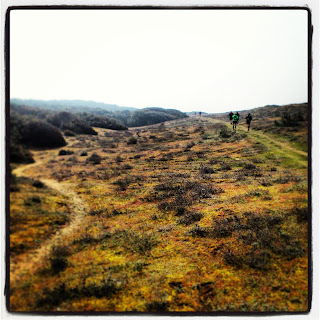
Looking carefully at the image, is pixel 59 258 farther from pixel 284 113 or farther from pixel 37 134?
pixel 284 113

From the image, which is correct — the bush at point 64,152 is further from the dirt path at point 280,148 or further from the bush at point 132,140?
the dirt path at point 280,148

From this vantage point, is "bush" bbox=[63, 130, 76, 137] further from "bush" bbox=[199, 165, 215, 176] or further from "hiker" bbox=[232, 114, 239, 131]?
"hiker" bbox=[232, 114, 239, 131]

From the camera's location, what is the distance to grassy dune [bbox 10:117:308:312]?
5320 millimetres

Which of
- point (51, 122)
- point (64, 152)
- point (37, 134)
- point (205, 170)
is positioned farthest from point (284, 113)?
point (37, 134)

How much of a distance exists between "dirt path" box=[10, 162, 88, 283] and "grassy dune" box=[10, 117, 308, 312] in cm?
3

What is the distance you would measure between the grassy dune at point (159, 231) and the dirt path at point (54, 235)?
3 centimetres

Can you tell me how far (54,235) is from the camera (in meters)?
6.00

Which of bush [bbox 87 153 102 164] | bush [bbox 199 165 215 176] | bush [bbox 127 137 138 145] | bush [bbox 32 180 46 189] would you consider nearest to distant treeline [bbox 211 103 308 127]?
bush [bbox 199 165 215 176]

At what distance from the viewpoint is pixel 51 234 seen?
19.6ft

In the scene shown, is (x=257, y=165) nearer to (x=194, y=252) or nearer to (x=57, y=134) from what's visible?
(x=194, y=252)

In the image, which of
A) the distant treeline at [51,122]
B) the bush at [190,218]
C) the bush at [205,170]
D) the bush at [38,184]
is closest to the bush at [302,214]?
the bush at [190,218]

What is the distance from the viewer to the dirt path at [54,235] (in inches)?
222

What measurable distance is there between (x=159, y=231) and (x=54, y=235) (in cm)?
296

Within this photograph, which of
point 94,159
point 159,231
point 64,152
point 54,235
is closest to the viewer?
point 54,235
